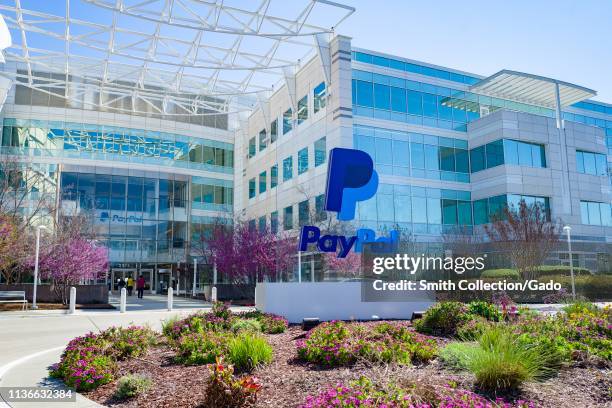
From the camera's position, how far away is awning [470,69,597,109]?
38281mm

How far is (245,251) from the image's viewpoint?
111 ft

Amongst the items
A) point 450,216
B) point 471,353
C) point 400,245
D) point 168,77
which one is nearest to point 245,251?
point 400,245

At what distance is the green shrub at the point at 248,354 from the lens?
8102mm

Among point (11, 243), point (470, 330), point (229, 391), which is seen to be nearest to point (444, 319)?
point (470, 330)

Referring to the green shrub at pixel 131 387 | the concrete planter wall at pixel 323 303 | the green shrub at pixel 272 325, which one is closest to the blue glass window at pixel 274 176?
the concrete planter wall at pixel 323 303

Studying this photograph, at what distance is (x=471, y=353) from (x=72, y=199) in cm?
4456

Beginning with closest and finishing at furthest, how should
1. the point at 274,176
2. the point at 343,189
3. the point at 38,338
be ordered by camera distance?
the point at 38,338 → the point at 343,189 → the point at 274,176

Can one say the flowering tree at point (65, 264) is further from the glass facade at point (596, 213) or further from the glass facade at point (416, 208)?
the glass facade at point (596, 213)

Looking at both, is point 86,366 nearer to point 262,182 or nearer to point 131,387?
point 131,387

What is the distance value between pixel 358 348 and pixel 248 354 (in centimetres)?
173

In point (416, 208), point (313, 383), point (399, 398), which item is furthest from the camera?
point (416, 208)

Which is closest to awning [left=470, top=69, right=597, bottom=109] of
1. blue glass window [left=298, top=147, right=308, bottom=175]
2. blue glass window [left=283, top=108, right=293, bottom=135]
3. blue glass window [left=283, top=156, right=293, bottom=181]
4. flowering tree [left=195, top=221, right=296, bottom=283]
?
blue glass window [left=298, top=147, right=308, bottom=175]

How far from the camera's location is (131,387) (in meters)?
7.00

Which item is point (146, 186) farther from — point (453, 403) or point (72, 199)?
point (453, 403)
